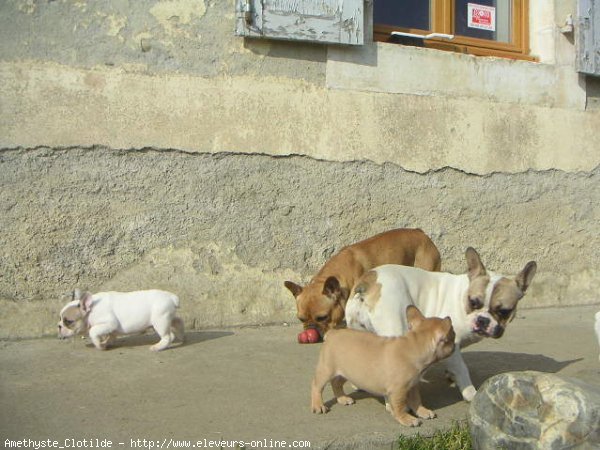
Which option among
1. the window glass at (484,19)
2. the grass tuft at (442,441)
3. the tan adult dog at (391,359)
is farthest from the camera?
the window glass at (484,19)


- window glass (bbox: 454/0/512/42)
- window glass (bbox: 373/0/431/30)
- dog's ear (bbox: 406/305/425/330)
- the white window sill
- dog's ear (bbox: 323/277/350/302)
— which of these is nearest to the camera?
dog's ear (bbox: 406/305/425/330)

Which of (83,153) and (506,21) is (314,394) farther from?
(506,21)

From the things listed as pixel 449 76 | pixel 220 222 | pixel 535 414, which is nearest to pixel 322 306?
pixel 220 222

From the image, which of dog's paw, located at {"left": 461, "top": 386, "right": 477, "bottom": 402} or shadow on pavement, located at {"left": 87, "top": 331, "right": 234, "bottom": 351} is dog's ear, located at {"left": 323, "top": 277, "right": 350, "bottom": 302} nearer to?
shadow on pavement, located at {"left": 87, "top": 331, "right": 234, "bottom": 351}

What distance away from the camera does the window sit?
7.47m

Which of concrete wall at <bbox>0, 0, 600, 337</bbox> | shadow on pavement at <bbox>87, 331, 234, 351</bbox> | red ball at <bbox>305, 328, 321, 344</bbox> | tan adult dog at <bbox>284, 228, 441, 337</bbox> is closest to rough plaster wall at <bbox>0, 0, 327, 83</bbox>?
concrete wall at <bbox>0, 0, 600, 337</bbox>

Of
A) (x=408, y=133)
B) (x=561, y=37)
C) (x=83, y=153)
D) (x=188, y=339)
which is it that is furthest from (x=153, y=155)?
(x=561, y=37)

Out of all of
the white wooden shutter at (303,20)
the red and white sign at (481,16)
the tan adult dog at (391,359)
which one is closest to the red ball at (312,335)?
the tan adult dog at (391,359)

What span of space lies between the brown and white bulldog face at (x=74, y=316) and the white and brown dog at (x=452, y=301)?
188 cm

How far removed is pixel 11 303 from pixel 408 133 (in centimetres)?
369

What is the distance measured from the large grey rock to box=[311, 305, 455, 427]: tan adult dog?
12.9 inches

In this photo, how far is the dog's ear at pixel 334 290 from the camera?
221 inches

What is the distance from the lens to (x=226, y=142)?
6.35 m

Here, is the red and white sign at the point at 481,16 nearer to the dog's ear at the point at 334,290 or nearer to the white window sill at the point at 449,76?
the white window sill at the point at 449,76
